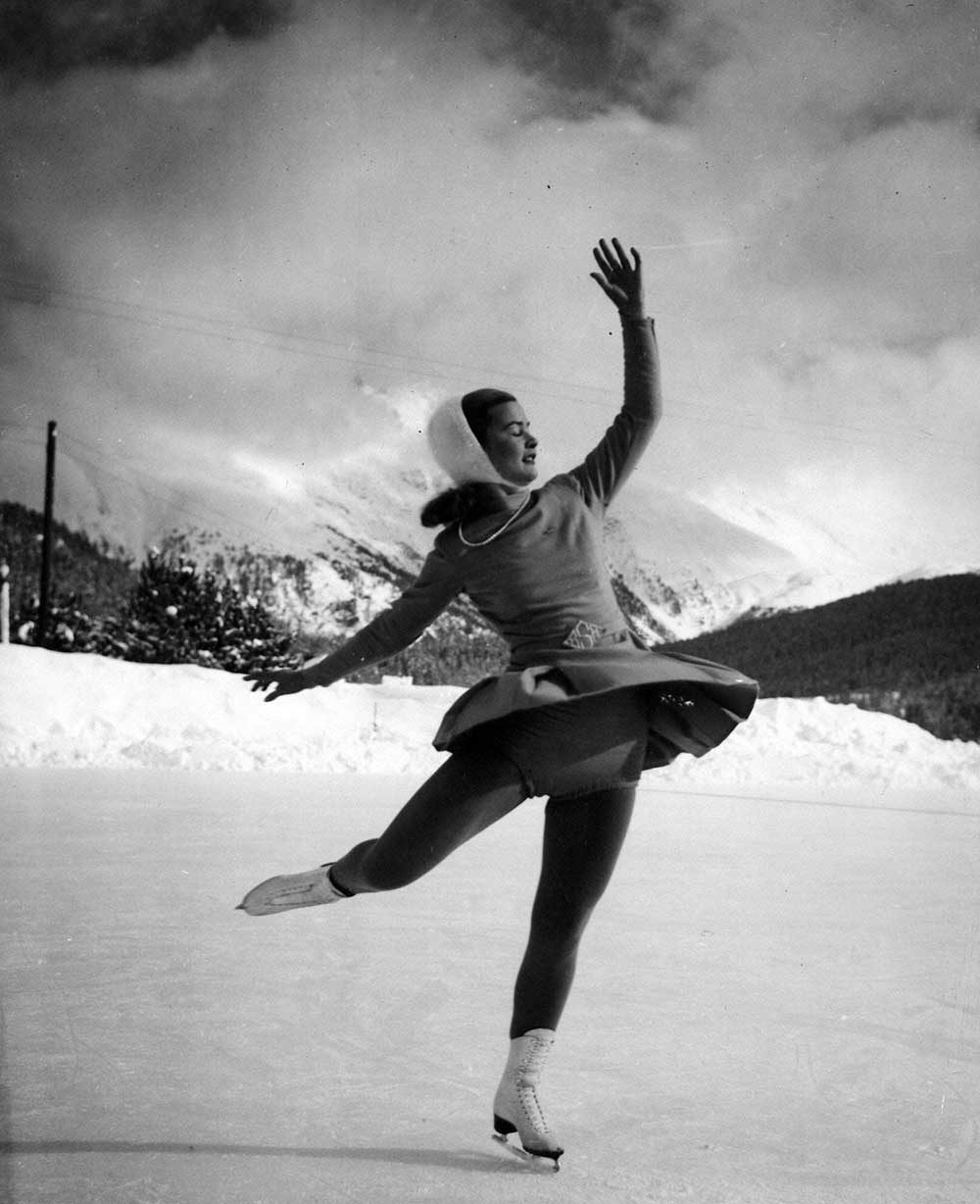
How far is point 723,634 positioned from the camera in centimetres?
635

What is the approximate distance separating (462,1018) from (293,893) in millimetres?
797

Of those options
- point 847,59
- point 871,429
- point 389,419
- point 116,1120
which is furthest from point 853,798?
point 116,1120

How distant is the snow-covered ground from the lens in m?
1.79

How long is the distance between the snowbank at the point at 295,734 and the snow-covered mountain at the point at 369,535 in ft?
17.1

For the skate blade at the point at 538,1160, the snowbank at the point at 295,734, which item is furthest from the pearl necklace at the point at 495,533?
the snowbank at the point at 295,734

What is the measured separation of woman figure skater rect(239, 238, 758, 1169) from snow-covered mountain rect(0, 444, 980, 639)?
1.07 feet

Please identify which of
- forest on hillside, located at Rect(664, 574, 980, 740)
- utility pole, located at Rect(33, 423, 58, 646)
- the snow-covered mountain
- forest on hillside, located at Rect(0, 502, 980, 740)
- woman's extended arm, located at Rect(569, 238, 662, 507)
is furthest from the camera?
forest on hillside, located at Rect(664, 574, 980, 740)

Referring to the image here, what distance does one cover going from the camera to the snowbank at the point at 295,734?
907cm

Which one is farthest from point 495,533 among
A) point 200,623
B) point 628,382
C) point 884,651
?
point 200,623

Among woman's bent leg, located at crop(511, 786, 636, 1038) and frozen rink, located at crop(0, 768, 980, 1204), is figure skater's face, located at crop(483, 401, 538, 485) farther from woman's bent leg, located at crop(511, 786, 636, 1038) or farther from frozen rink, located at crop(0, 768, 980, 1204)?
frozen rink, located at crop(0, 768, 980, 1204)

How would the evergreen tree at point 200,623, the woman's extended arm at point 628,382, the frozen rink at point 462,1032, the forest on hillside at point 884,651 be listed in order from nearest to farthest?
1. the frozen rink at point 462,1032
2. the woman's extended arm at point 628,382
3. the forest on hillside at point 884,651
4. the evergreen tree at point 200,623

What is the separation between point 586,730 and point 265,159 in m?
1.80

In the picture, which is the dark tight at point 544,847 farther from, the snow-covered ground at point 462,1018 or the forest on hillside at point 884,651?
the forest on hillside at point 884,651

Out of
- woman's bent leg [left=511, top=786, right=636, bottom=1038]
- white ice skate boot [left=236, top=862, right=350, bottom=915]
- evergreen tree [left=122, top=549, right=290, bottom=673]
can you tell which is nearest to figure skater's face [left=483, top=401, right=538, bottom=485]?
woman's bent leg [left=511, top=786, right=636, bottom=1038]
